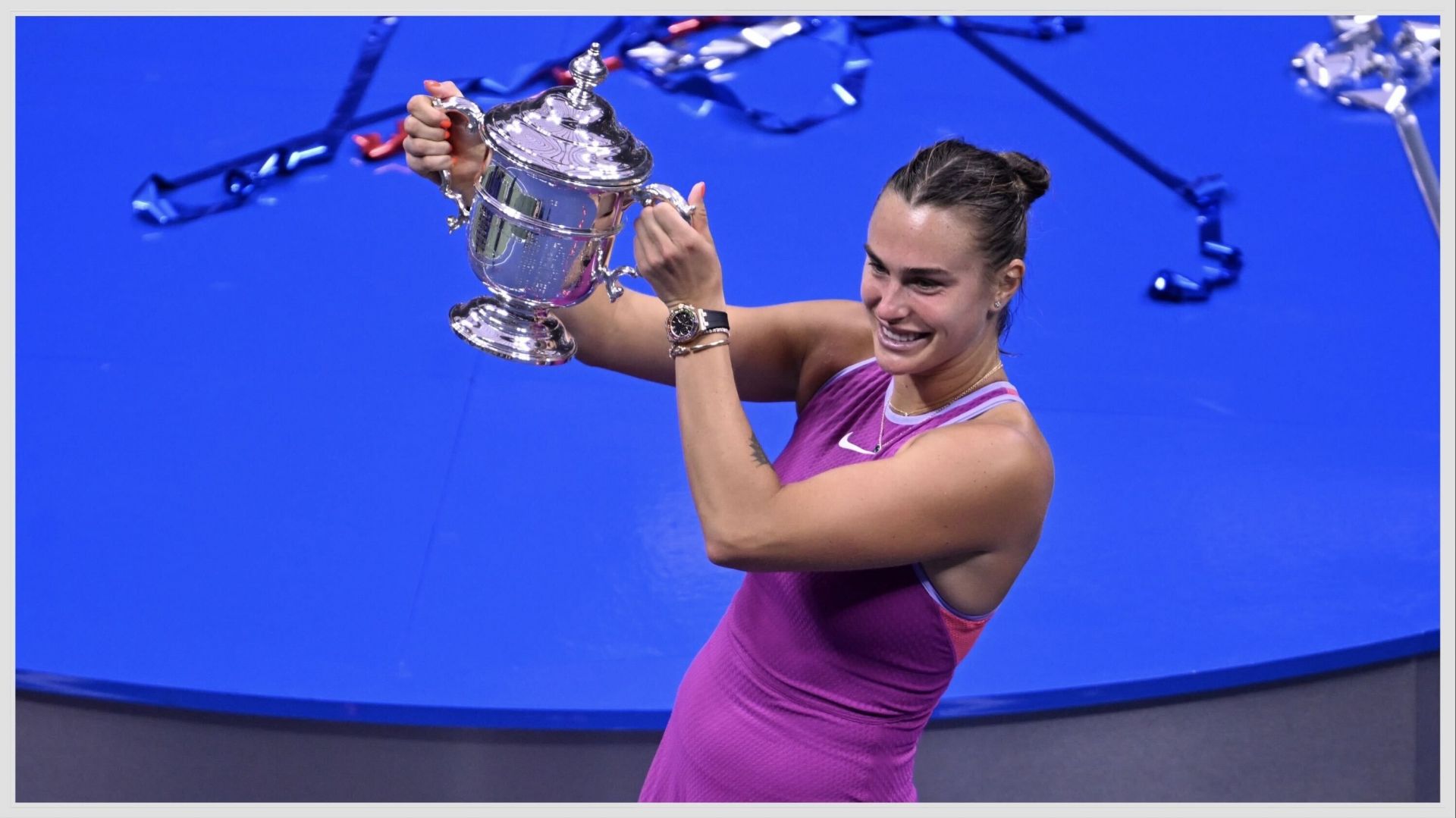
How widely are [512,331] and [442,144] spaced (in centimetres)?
22

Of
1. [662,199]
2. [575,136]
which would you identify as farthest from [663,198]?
[575,136]

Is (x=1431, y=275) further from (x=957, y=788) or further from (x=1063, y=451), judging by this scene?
(x=957, y=788)

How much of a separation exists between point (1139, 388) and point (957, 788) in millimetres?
1378

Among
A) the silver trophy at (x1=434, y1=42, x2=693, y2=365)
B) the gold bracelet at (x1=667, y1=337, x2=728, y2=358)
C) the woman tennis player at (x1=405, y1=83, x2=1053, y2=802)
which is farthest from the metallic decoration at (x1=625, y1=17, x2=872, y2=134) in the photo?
the gold bracelet at (x1=667, y1=337, x2=728, y2=358)

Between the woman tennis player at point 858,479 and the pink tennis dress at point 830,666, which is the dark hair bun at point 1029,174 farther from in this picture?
the pink tennis dress at point 830,666

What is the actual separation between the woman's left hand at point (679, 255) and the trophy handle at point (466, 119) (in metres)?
0.22

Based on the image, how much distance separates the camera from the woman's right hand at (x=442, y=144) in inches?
61.6

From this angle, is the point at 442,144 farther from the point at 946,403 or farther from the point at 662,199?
the point at 946,403

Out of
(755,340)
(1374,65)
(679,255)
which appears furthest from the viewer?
(1374,65)

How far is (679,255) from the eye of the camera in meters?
1.38

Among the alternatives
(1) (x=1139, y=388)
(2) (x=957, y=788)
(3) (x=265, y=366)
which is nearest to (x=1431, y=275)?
(1) (x=1139, y=388)

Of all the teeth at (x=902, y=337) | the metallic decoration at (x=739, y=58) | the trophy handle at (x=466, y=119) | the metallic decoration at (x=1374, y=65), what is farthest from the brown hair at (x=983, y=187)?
the metallic decoration at (x=1374, y=65)

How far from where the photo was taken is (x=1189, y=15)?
214 inches

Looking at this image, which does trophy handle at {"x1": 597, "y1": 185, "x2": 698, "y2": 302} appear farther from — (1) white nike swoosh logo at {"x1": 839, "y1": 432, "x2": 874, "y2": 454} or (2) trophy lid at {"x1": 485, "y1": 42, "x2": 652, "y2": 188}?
(1) white nike swoosh logo at {"x1": 839, "y1": 432, "x2": 874, "y2": 454}
